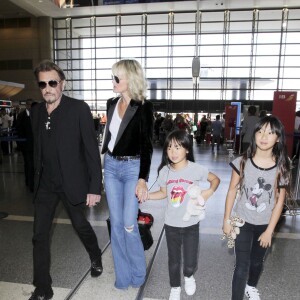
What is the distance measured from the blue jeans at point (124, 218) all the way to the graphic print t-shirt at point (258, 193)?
2.54 feet

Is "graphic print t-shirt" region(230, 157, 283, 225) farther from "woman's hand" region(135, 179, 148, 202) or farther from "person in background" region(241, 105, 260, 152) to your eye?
"person in background" region(241, 105, 260, 152)

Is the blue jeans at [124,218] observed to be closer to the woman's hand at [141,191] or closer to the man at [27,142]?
the woman's hand at [141,191]

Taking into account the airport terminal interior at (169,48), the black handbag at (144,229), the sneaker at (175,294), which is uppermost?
the airport terminal interior at (169,48)

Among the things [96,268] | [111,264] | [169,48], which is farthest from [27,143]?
[169,48]

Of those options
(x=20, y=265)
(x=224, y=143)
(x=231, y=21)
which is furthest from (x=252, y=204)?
(x=231, y=21)

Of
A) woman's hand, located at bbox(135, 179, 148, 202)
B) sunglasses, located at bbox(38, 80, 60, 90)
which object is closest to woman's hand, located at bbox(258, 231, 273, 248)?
woman's hand, located at bbox(135, 179, 148, 202)

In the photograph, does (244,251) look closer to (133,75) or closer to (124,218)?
(124,218)

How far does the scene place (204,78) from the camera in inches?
834

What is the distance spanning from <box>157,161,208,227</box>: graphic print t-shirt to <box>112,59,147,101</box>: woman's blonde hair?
2.00 feet

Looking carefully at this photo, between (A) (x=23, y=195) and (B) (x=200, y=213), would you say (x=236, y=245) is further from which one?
(A) (x=23, y=195)

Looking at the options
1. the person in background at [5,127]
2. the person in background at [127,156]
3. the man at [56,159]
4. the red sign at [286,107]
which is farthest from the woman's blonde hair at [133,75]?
the person in background at [5,127]

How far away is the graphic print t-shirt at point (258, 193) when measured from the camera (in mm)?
1937

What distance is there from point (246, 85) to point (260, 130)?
20385mm

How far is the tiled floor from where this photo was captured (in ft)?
7.79
